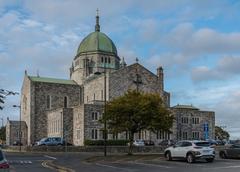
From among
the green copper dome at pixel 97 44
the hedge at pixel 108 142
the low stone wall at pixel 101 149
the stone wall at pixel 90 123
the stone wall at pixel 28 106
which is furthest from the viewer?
the green copper dome at pixel 97 44

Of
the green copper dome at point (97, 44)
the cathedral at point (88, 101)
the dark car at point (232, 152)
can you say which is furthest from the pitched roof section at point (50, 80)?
the dark car at point (232, 152)

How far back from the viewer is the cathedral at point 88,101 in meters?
83.1

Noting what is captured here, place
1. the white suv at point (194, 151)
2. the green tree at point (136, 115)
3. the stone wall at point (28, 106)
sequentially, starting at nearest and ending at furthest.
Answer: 1. the white suv at point (194, 151)
2. the green tree at point (136, 115)
3. the stone wall at point (28, 106)

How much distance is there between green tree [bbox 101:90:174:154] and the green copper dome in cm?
5932

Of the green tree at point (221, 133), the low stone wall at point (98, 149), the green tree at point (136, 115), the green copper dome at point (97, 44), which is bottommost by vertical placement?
the green tree at point (221, 133)

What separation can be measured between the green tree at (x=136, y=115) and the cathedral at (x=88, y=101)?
1229 inches

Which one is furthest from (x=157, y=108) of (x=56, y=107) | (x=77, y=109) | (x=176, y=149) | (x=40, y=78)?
(x=40, y=78)

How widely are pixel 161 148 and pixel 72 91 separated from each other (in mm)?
42889

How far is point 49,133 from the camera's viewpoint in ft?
305

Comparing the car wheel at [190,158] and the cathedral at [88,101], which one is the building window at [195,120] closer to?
the cathedral at [88,101]

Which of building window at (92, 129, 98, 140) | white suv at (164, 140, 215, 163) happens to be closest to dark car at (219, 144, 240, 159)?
white suv at (164, 140, 215, 163)

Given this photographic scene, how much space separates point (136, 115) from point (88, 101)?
49.1 meters

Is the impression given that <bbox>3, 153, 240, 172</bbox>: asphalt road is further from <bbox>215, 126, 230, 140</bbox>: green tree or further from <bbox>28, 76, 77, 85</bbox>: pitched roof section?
<bbox>215, 126, 230, 140</bbox>: green tree

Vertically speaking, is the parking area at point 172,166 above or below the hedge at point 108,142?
above
